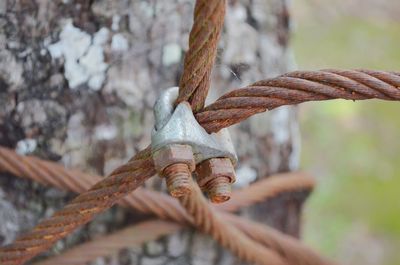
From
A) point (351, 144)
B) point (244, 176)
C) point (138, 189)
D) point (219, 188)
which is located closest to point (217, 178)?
point (219, 188)

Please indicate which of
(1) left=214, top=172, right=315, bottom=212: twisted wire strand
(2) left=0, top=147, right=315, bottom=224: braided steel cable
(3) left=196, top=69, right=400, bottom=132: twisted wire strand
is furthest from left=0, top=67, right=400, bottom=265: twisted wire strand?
(1) left=214, top=172, right=315, bottom=212: twisted wire strand

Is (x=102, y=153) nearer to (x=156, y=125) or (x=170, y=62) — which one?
(x=170, y=62)

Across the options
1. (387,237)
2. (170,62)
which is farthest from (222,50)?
(387,237)

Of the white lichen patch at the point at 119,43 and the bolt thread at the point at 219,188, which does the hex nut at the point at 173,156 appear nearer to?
the bolt thread at the point at 219,188

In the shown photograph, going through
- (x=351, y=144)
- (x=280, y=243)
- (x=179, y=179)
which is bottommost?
(x=179, y=179)

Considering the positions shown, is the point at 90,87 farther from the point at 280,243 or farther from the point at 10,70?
the point at 280,243

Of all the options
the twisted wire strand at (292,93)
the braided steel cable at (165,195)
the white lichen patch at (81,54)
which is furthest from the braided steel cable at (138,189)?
the twisted wire strand at (292,93)

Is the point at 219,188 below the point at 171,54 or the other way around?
below
